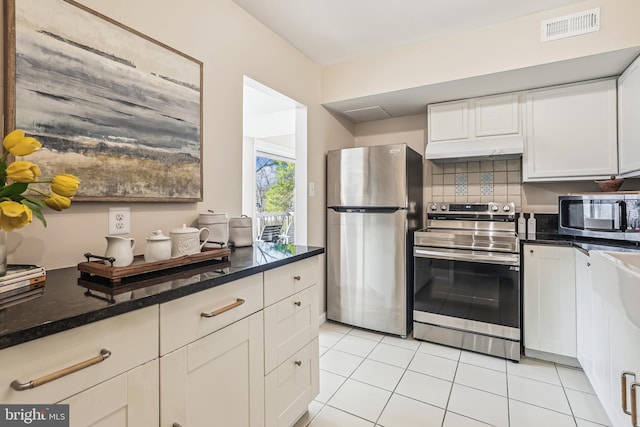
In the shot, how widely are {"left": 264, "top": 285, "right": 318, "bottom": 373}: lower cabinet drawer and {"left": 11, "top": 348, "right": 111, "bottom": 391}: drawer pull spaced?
0.63 meters

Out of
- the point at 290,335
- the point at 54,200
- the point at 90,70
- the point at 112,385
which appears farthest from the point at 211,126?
the point at 112,385

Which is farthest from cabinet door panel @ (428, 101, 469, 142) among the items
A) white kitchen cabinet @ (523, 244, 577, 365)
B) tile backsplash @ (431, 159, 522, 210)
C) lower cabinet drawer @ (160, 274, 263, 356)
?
lower cabinet drawer @ (160, 274, 263, 356)

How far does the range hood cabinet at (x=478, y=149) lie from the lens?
2.48m

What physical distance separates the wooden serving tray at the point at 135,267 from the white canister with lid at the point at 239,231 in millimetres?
454

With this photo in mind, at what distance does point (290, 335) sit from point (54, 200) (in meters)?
1.06

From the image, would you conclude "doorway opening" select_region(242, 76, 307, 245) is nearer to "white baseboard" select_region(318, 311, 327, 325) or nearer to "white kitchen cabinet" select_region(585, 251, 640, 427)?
"white baseboard" select_region(318, 311, 327, 325)

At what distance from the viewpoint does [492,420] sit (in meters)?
1.62

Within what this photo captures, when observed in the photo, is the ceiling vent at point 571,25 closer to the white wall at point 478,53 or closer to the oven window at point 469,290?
the white wall at point 478,53

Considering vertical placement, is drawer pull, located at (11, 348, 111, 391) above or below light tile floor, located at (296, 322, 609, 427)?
above

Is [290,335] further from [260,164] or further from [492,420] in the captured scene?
[260,164]

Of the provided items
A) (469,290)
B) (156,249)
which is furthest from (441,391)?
(156,249)

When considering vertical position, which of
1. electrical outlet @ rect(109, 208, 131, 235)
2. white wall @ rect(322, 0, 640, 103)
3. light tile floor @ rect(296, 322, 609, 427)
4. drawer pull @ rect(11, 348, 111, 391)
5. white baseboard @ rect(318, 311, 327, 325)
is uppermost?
white wall @ rect(322, 0, 640, 103)

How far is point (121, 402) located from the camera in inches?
31.8

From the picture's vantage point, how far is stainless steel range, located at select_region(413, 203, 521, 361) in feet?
7.32
